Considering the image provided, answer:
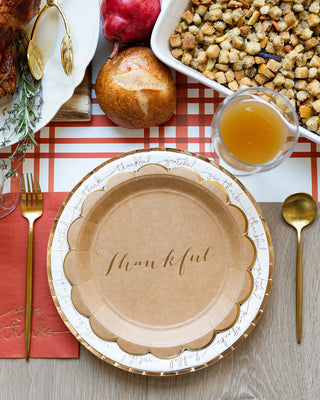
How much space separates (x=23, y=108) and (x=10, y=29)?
136mm

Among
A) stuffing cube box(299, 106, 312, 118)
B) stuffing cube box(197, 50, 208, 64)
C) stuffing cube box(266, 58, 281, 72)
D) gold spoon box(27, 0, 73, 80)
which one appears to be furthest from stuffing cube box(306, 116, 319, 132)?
gold spoon box(27, 0, 73, 80)

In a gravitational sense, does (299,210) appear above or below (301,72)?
below

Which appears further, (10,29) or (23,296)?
(23,296)

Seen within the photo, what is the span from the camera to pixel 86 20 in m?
0.86

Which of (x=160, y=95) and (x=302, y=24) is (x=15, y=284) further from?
(x=302, y=24)

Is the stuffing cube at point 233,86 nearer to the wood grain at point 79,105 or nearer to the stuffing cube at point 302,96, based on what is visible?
the stuffing cube at point 302,96

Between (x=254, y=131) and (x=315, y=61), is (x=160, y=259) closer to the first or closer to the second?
(x=254, y=131)

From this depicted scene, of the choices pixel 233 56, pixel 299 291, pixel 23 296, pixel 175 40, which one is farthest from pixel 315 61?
pixel 23 296

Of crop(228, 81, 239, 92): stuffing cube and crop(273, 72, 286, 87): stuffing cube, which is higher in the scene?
crop(273, 72, 286, 87): stuffing cube

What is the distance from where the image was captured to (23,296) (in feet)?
2.95

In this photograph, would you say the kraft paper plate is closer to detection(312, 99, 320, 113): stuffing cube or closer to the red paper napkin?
the red paper napkin

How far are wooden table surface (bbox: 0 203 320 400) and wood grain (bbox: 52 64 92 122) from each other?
0.42 meters

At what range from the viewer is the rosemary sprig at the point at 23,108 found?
0.86 m

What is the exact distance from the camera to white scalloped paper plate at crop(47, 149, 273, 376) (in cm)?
85
